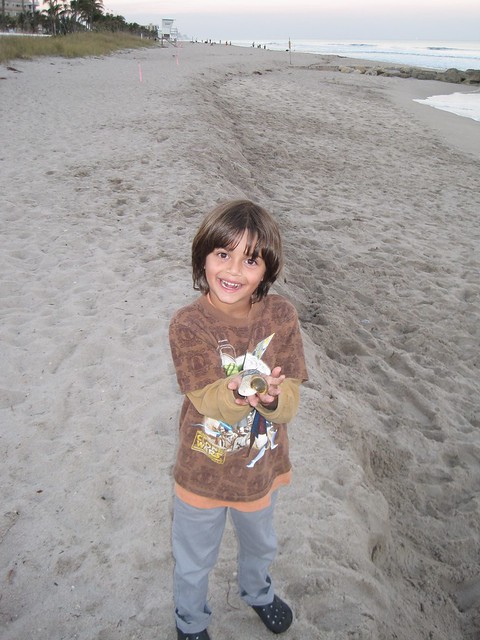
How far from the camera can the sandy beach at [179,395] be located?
2.23m

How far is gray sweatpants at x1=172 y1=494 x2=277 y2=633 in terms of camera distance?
5.58 ft

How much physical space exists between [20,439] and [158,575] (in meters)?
1.22

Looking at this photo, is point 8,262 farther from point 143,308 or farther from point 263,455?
point 263,455

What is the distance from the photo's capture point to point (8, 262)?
4918 mm

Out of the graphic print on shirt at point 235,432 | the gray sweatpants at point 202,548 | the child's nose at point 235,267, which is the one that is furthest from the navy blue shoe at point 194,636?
the child's nose at point 235,267

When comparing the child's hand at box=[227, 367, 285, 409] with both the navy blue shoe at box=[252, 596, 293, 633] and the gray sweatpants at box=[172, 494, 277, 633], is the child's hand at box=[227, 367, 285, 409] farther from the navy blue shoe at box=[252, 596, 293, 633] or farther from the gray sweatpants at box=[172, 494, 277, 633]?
the navy blue shoe at box=[252, 596, 293, 633]

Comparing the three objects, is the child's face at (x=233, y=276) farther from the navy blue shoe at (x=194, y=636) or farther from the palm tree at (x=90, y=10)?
the palm tree at (x=90, y=10)

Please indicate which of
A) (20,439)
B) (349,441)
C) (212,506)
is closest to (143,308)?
(20,439)

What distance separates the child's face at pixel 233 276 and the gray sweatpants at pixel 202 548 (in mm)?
698

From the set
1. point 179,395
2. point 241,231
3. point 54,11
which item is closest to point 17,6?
point 54,11

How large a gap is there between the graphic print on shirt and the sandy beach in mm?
909

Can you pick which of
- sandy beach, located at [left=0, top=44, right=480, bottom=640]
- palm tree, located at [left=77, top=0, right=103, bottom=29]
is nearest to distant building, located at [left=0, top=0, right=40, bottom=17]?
palm tree, located at [left=77, top=0, right=103, bottom=29]

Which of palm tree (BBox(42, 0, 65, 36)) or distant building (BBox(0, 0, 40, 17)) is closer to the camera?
palm tree (BBox(42, 0, 65, 36))

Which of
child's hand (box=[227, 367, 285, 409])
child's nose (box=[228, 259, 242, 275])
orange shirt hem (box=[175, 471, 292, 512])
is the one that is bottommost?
orange shirt hem (box=[175, 471, 292, 512])
